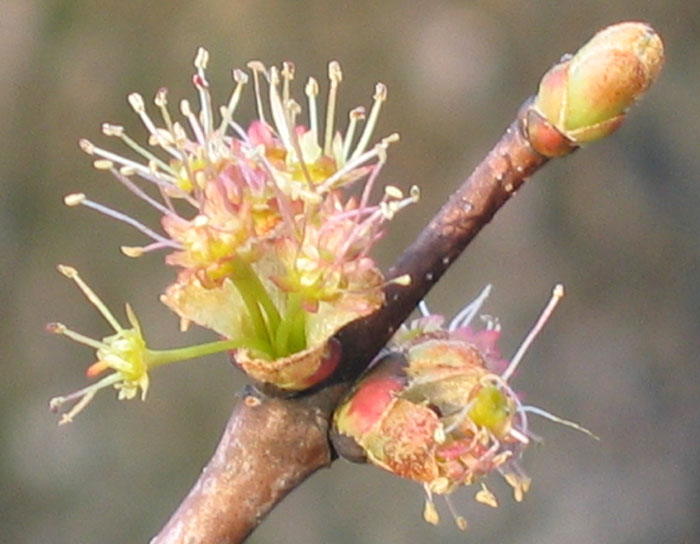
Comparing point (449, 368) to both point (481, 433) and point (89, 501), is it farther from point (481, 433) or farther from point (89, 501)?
point (89, 501)

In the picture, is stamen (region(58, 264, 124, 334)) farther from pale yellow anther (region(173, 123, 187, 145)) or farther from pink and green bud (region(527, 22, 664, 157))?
pink and green bud (region(527, 22, 664, 157))

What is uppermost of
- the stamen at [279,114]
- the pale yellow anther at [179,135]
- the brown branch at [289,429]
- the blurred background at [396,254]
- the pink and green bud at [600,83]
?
the pink and green bud at [600,83]

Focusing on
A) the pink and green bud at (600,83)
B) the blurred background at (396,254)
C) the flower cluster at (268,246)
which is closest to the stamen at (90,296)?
the flower cluster at (268,246)

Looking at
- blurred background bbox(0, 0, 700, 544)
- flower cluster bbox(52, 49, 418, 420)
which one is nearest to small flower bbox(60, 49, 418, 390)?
flower cluster bbox(52, 49, 418, 420)

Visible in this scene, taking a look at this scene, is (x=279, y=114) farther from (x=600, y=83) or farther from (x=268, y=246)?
(x=600, y=83)

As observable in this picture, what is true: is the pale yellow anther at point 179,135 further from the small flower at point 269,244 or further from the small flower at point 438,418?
the small flower at point 438,418

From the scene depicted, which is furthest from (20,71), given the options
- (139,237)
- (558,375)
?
(558,375)
